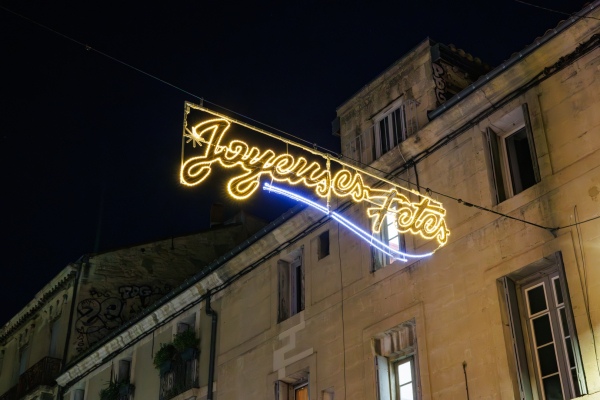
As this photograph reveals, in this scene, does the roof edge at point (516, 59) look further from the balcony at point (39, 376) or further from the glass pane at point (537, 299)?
the balcony at point (39, 376)

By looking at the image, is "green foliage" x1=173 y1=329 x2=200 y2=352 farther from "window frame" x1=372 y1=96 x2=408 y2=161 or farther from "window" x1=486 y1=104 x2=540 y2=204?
"window" x1=486 y1=104 x2=540 y2=204

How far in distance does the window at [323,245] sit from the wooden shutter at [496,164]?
16.2 ft

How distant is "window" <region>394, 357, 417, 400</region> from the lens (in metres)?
14.6

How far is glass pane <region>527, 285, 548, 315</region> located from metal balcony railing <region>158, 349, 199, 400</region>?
10196 mm

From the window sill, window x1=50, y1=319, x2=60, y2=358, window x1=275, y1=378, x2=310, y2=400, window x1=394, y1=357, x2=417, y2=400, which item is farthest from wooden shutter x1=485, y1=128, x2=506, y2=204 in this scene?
window x1=50, y1=319, x2=60, y2=358

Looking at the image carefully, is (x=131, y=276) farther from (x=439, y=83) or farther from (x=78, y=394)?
(x=439, y=83)

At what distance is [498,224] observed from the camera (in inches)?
539

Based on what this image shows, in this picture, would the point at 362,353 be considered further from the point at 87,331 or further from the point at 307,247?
the point at 87,331

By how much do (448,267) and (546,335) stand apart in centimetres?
237

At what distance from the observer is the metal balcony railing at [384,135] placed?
55.0 ft

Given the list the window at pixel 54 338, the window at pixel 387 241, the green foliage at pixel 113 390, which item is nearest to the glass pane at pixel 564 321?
the window at pixel 387 241

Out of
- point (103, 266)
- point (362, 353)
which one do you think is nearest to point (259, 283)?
point (362, 353)

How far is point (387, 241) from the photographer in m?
16.4

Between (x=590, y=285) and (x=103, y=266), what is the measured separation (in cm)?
2113
